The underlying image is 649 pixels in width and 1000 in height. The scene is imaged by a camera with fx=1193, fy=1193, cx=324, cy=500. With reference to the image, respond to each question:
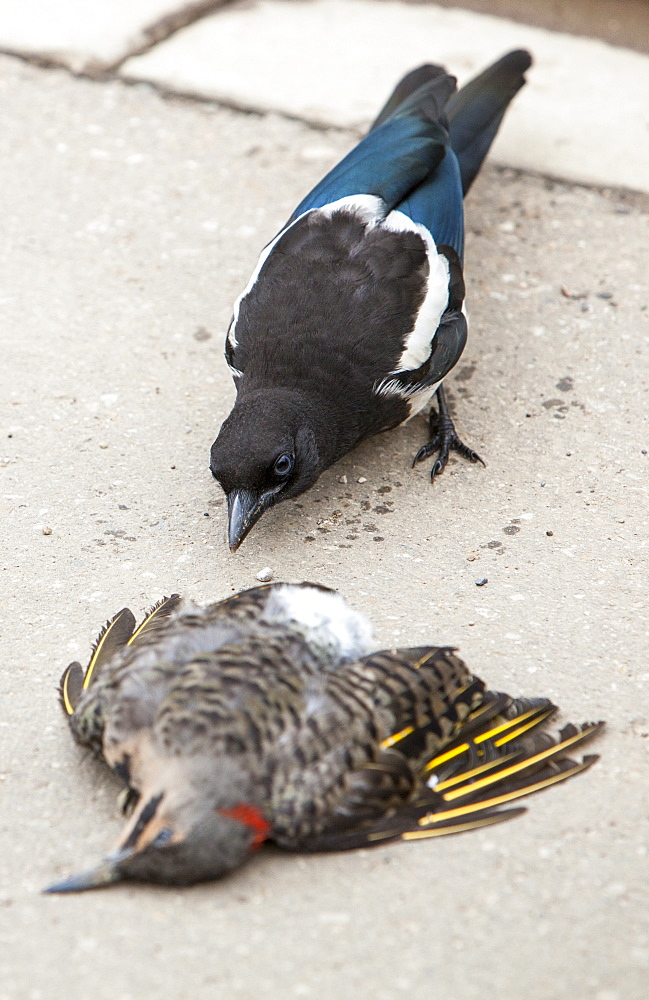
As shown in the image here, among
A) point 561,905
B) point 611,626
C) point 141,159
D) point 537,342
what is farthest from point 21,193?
point 561,905

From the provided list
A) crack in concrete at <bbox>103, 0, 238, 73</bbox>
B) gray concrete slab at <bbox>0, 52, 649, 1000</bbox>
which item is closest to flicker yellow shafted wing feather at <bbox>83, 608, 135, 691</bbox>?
gray concrete slab at <bbox>0, 52, 649, 1000</bbox>

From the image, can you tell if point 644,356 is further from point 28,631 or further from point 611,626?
point 28,631

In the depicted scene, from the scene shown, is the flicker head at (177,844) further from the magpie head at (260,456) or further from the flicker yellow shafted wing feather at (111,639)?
the magpie head at (260,456)

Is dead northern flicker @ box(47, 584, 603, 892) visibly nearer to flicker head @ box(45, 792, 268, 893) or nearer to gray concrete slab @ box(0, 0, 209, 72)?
flicker head @ box(45, 792, 268, 893)

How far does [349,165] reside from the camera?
4258mm

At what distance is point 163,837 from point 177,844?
0.03 metres

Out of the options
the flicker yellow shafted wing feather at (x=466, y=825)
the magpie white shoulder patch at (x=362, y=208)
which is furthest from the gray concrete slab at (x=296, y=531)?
the magpie white shoulder patch at (x=362, y=208)

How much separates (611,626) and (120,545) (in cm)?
144

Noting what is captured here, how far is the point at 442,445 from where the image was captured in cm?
396

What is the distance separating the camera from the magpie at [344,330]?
3.48 m

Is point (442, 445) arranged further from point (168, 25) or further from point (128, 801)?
point (168, 25)

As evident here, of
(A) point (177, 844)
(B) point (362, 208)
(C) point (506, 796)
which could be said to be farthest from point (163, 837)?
(B) point (362, 208)

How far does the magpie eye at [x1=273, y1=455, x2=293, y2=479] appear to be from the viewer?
3449 millimetres

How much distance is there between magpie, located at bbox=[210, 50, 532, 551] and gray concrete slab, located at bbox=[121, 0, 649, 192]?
4.54 feet
